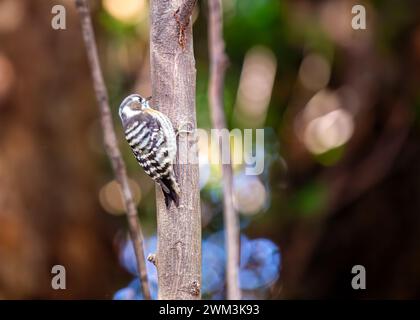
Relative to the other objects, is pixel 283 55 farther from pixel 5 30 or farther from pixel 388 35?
pixel 5 30

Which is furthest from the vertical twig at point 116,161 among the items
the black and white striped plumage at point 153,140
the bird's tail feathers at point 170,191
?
the bird's tail feathers at point 170,191

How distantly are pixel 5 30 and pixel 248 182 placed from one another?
2.10 m

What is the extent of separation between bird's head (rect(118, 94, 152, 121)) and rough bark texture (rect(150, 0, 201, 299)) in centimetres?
29

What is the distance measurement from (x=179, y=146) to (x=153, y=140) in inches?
8.2

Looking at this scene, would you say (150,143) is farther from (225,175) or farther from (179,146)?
(225,175)

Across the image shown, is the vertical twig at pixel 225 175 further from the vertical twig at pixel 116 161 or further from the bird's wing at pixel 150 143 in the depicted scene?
the vertical twig at pixel 116 161

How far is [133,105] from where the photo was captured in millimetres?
2102

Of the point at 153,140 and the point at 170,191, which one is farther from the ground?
the point at 153,140

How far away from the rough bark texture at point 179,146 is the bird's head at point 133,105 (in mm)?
287

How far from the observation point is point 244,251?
5016 mm

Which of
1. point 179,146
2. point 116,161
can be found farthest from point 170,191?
point 116,161

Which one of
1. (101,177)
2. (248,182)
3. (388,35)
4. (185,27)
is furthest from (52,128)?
(185,27)

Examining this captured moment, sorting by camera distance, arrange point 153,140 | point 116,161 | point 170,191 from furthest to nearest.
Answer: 1. point 116,161
2. point 153,140
3. point 170,191

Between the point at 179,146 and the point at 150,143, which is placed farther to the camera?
the point at 150,143
